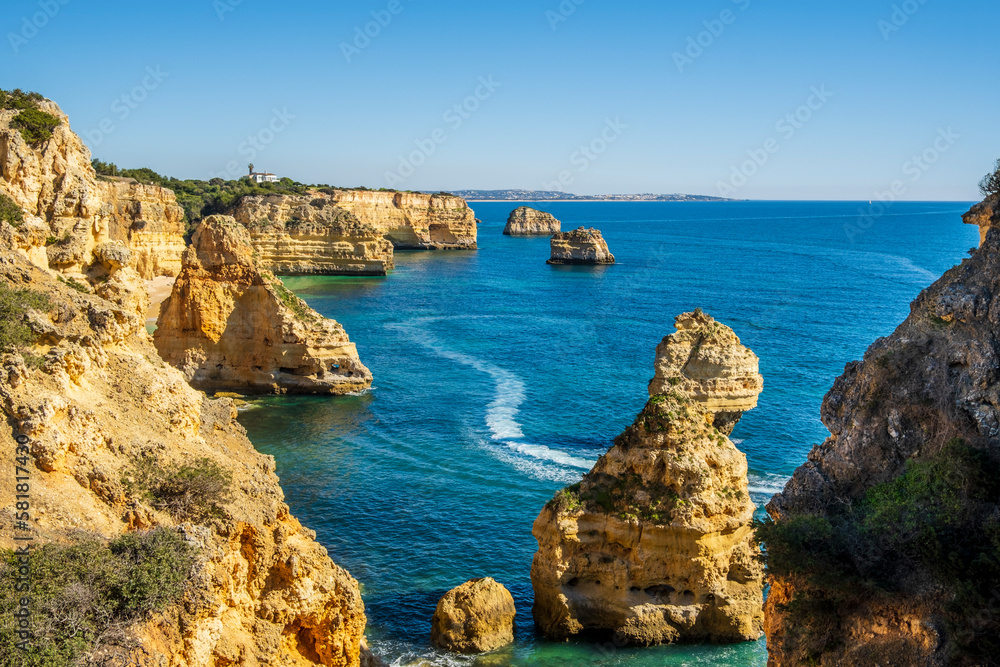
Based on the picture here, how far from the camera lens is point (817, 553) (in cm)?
1505

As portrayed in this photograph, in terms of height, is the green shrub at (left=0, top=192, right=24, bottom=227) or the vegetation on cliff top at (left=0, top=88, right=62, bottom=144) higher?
the vegetation on cliff top at (left=0, top=88, right=62, bottom=144)

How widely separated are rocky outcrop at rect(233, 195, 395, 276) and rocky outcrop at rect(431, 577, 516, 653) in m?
96.3

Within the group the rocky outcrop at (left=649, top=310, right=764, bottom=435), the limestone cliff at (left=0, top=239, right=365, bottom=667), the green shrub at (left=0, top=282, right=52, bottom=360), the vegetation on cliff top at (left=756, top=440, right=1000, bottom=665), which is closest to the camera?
the vegetation on cliff top at (left=756, top=440, right=1000, bottom=665)

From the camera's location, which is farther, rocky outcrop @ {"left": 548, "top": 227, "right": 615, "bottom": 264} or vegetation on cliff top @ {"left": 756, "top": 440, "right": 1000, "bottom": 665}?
rocky outcrop @ {"left": 548, "top": 227, "right": 615, "bottom": 264}

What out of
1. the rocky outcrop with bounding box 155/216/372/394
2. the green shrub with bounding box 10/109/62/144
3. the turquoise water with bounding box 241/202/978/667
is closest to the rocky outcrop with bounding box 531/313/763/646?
the turquoise water with bounding box 241/202/978/667

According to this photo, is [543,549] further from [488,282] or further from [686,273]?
[686,273]

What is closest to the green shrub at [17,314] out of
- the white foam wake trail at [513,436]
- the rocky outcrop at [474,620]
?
the rocky outcrop at [474,620]

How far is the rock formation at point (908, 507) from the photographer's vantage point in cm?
1364

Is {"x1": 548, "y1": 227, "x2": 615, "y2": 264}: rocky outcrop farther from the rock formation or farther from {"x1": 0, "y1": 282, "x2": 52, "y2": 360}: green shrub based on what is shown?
{"x1": 0, "y1": 282, "x2": 52, "y2": 360}: green shrub

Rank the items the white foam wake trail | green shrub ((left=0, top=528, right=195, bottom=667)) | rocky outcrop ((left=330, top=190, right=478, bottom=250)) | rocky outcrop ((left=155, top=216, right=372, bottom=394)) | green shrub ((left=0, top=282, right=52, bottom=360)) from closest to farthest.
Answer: green shrub ((left=0, top=528, right=195, bottom=667))
green shrub ((left=0, top=282, right=52, bottom=360))
the white foam wake trail
rocky outcrop ((left=155, top=216, right=372, bottom=394))
rocky outcrop ((left=330, top=190, right=478, bottom=250))

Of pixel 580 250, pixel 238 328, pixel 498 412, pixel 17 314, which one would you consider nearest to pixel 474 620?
pixel 17 314

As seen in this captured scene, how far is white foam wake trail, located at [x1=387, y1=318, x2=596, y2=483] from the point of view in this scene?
38.5 meters

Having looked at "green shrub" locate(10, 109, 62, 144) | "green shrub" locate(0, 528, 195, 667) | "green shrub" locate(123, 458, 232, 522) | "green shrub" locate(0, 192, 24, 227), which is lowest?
"green shrub" locate(0, 528, 195, 667)

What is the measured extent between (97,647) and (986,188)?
63.4ft
